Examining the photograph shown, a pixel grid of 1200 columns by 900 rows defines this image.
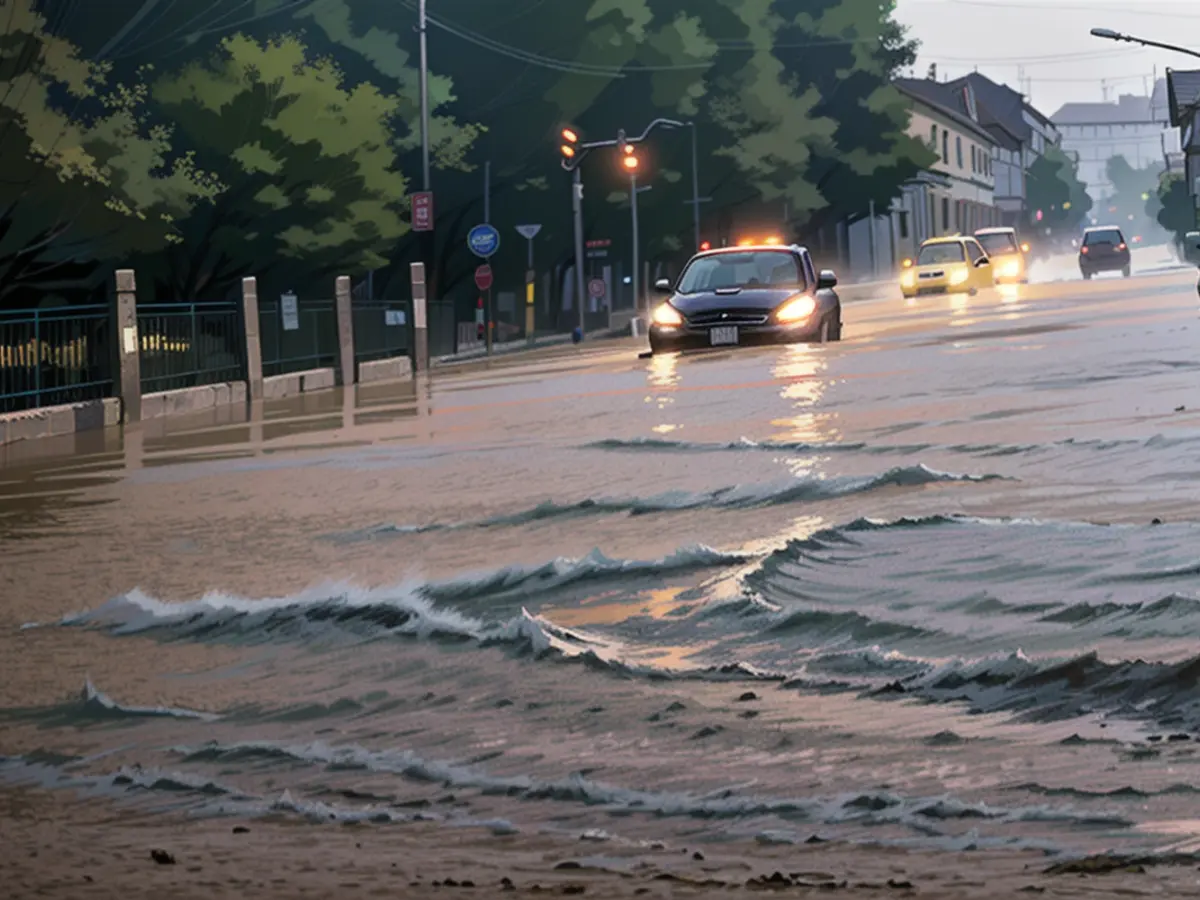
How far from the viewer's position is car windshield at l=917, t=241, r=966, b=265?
63.6 m

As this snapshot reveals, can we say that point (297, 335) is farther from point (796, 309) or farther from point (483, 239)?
point (483, 239)

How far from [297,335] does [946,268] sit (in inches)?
1136

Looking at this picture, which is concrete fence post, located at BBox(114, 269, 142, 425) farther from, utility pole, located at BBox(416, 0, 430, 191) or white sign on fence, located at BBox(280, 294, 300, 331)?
utility pole, located at BBox(416, 0, 430, 191)

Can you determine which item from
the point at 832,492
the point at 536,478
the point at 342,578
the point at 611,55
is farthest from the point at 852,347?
the point at 611,55

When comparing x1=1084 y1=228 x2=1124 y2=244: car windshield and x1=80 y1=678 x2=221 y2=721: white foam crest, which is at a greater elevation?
x1=1084 y1=228 x2=1124 y2=244: car windshield

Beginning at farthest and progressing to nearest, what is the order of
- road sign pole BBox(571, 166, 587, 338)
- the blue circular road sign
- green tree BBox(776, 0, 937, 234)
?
1. green tree BBox(776, 0, 937, 234)
2. road sign pole BBox(571, 166, 587, 338)
3. the blue circular road sign

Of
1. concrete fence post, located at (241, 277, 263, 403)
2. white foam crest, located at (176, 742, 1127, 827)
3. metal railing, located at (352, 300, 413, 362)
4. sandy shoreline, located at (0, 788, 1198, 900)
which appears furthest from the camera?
metal railing, located at (352, 300, 413, 362)

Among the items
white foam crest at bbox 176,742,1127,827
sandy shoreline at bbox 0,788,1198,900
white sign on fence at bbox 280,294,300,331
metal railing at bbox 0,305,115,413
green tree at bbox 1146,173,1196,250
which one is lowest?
sandy shoreline at bbox 0,788,1198,900

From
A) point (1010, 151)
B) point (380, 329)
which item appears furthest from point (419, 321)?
point (1010, 151)

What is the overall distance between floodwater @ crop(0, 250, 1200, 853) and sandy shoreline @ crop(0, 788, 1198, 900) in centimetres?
16

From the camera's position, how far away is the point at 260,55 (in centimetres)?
4650

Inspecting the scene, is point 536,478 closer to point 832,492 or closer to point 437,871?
point 832,492

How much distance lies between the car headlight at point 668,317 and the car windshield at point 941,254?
3249 cm

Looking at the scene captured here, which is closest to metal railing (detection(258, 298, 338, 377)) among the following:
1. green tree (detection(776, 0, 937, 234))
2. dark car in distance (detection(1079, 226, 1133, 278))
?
dark car in distance (detection(1079, 226, 1133, 278))
